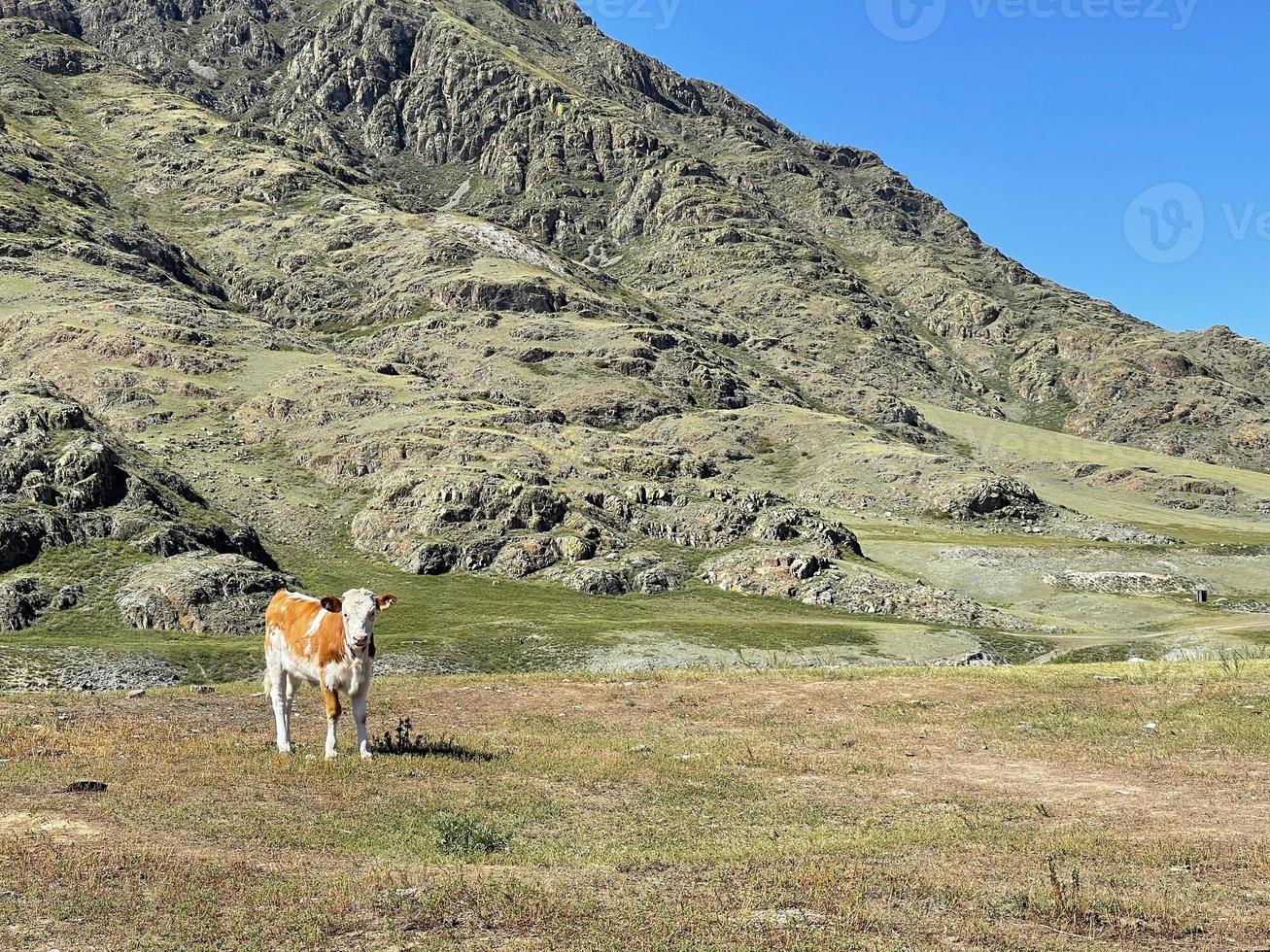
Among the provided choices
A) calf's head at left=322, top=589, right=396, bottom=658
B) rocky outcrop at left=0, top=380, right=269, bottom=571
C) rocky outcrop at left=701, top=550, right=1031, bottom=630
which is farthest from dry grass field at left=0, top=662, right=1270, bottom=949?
rocky outcrop at left=0, top=380, right=269, bottom=571

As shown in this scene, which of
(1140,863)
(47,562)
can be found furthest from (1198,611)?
(47,562)

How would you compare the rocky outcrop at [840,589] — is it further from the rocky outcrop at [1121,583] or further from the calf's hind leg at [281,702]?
the calf's hind leg at [281,702]

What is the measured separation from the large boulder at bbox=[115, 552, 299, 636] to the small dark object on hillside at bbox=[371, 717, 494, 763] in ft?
231

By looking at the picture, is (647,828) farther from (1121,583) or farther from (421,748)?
(1121,583)

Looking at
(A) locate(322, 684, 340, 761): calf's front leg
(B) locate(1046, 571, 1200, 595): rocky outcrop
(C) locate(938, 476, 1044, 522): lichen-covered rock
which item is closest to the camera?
(A) locate(322, 684, 340, 761): calf's front leg

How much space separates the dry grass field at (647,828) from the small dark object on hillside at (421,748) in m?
0.14

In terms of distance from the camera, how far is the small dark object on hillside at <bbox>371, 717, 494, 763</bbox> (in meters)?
23.2

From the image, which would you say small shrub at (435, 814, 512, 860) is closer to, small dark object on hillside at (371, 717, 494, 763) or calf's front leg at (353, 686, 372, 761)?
calf's front leg at (353, 686, 372, 761)

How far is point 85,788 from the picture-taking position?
18.2m

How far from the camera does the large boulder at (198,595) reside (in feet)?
290

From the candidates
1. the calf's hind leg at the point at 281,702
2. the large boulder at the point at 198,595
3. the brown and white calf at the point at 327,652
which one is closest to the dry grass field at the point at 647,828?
the calf's hind leg at the point at 281,702

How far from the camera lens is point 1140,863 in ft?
50.6

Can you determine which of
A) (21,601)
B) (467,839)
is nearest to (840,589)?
(21,601)

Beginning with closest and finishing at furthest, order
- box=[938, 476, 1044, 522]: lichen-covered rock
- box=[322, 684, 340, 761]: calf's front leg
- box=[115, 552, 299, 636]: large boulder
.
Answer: box=[322, 684, 340, 761]: calf's front leg < box=[115, 552, 299, 636]: large boulder < box=[938, 476, 1044, 522]: lichen-covered rock
